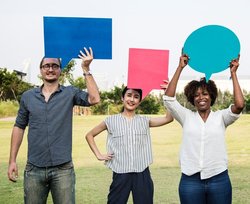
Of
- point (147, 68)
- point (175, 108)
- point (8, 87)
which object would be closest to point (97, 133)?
point (147, 68)

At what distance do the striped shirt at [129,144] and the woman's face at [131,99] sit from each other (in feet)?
0.22

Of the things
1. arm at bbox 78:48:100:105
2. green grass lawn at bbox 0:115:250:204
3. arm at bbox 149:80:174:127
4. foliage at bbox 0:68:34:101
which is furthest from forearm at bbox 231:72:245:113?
foliage at bbox 0:68:34:101

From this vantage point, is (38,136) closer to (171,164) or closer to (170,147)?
(171,164)

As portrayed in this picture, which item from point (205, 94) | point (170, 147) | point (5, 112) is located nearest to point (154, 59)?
point (205, 94)

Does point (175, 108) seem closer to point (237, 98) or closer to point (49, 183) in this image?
point (237, 98)

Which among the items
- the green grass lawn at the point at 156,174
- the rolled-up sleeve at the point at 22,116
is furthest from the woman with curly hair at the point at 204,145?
the green grass lawn at the point at 156,174

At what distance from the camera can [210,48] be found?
2.42 meters

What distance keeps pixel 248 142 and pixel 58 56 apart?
734 cm

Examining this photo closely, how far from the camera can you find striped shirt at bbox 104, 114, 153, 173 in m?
2.50

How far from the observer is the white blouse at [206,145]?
219 centimetres

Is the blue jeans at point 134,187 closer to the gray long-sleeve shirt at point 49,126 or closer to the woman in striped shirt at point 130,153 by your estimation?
the woman in striped shirt at point 130,153

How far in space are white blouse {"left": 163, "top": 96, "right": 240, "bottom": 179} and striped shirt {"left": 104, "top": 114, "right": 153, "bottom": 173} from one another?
1.10 ft

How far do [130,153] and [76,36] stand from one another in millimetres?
738

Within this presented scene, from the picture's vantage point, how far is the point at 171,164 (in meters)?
6.16
